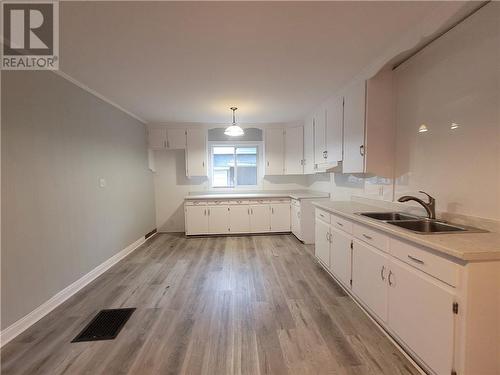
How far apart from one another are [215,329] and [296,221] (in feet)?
9.55

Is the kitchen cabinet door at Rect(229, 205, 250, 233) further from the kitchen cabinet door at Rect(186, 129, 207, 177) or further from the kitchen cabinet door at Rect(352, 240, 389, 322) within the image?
the kitchen cabinet door at Rect(352, 240, 389, 322)

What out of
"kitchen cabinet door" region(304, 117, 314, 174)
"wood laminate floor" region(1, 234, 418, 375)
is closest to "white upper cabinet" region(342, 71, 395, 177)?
"wood laminate floor" region(1, 234, 418, 375)

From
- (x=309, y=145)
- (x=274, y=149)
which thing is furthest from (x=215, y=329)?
(x=274, y=149)

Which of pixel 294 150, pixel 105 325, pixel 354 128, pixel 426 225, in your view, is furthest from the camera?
pixel 294 150

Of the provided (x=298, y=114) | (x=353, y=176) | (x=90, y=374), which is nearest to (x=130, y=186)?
(x=90, y=374)

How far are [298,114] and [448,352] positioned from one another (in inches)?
157

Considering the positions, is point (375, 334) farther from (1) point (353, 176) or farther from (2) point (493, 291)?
(1) point (353, 176)

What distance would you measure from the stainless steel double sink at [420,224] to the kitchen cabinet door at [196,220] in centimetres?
328

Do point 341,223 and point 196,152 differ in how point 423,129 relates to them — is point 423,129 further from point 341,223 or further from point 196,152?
point 196,152

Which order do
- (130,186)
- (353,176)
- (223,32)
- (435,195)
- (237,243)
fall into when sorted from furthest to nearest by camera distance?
(237,243) → (130,186) → (353,176) → (435,195) → (223,32)

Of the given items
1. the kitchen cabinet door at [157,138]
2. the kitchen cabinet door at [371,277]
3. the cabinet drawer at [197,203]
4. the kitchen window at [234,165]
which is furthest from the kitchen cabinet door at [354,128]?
the kitchen cabinet door at [157,138]

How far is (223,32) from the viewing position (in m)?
1.81

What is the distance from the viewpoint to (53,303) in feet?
7.57

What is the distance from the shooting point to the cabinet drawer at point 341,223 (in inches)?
93.0
